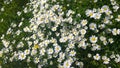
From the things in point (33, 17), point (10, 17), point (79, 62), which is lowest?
point (79, 62)

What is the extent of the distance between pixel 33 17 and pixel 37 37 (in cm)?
50

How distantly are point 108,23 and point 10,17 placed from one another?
2042 millimetres

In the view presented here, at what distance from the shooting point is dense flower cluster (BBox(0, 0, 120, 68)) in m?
4.21

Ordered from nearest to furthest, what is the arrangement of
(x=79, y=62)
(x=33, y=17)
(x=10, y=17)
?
(x=79, y=62) < (x=33, y=17) < (x=10, y=17)

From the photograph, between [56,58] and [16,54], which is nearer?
[56,58]

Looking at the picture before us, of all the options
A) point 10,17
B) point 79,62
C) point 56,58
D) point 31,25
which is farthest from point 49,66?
point 10,17

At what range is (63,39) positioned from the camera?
4340mm

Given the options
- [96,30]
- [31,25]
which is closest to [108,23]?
[96,30]

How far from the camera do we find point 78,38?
429 cm

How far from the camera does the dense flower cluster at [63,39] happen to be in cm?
421

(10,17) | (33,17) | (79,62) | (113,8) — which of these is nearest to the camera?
(79,62)

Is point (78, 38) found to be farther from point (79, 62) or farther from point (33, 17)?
point (33, 17)

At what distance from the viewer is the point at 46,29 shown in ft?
15.2

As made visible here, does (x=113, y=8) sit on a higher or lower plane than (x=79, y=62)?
higher
